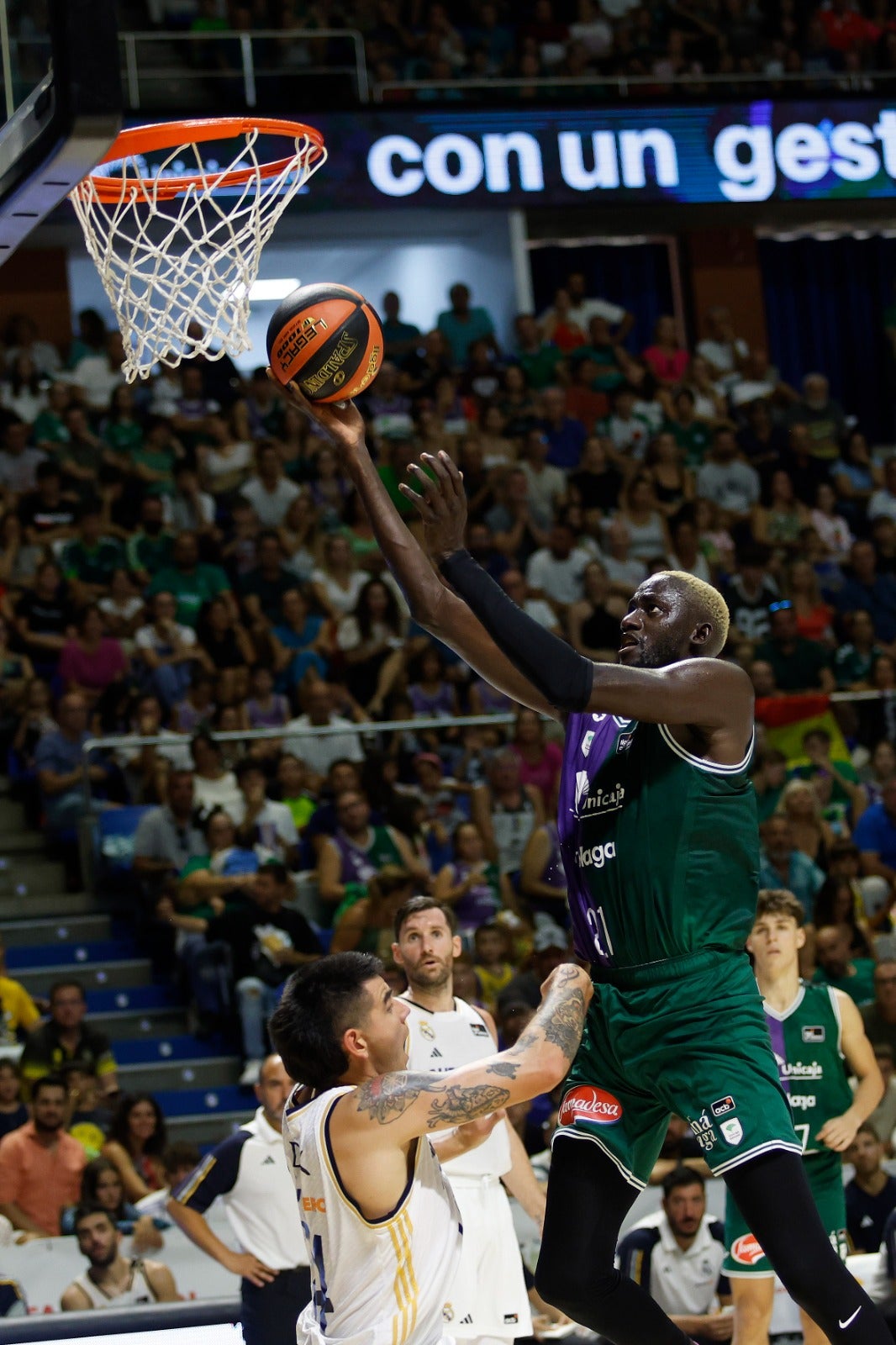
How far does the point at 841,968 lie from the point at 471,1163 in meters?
4.42

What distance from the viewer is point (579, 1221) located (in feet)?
14.5

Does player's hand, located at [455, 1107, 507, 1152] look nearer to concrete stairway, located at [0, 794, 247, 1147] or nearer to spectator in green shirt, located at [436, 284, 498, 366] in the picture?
concrete stairway, located at [0, 794, 247, 1147]

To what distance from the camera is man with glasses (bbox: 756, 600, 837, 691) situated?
12672 mm

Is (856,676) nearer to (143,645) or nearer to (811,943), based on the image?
(811,943)

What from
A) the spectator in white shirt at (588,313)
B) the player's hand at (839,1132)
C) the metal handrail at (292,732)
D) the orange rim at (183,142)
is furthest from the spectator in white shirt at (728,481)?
the player's hand at (839,1132)

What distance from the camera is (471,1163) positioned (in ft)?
20.1

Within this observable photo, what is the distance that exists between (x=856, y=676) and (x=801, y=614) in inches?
24.3

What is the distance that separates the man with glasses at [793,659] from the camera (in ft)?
41.6

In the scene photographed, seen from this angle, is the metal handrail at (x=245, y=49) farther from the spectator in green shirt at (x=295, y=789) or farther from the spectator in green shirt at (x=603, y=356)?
the spectator in green shirt at (x=295, y=789)

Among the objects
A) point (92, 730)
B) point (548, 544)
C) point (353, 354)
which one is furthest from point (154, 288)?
point (548, 544)

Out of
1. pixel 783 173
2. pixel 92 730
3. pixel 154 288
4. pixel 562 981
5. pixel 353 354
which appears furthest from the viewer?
pixel 783 173

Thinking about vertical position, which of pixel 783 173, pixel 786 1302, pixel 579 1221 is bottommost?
pixel 786 1302

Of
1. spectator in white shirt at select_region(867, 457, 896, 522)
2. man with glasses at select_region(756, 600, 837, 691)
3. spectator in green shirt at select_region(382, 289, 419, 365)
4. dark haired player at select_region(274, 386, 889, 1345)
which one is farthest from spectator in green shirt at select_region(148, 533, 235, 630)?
dark haired player at select_region(274, 386, 889, 1345)

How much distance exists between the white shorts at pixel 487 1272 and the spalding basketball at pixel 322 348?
2809 millimetres
